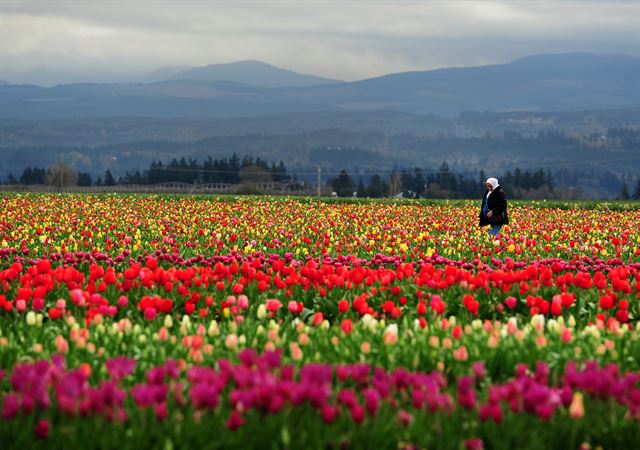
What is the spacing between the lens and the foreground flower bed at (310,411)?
5562mm

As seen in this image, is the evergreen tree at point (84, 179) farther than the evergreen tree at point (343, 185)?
Yes

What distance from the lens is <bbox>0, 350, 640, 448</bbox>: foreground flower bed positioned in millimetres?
5562

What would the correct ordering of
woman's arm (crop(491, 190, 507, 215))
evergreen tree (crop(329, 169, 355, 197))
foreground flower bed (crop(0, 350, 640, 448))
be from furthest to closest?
evergreen tree (crop(329, 169, 355, 197)) → woman's arm (crop(491, 190, 507, 215)) → foreground flower bed (crop(0, 350, 640, 448))

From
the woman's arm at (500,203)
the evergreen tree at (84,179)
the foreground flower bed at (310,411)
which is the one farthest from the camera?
the evergreen tree at (84,179)

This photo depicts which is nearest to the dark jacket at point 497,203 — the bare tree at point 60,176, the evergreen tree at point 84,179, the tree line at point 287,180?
the bare tree at point 60,176

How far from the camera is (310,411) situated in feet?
19.0

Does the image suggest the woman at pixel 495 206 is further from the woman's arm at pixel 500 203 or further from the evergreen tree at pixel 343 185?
the evergreen tree at pixel 343 185

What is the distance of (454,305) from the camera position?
10.6 m

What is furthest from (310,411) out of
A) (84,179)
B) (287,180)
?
(84,179)

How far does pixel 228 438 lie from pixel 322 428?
575mm

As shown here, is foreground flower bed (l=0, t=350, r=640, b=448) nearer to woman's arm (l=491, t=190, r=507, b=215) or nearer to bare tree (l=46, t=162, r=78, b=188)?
woman's arm (l=491, t=190, r=507, b=215)

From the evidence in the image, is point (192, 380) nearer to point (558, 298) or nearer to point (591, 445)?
point (591, 445)

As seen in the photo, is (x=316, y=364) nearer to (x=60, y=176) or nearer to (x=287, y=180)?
(x=60, y=176)

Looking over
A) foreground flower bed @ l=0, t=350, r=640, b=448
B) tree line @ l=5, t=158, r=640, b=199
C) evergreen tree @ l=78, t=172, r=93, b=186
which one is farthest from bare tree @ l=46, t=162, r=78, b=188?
foreground flower bed @ l=0, t=350, r=640, b=448
